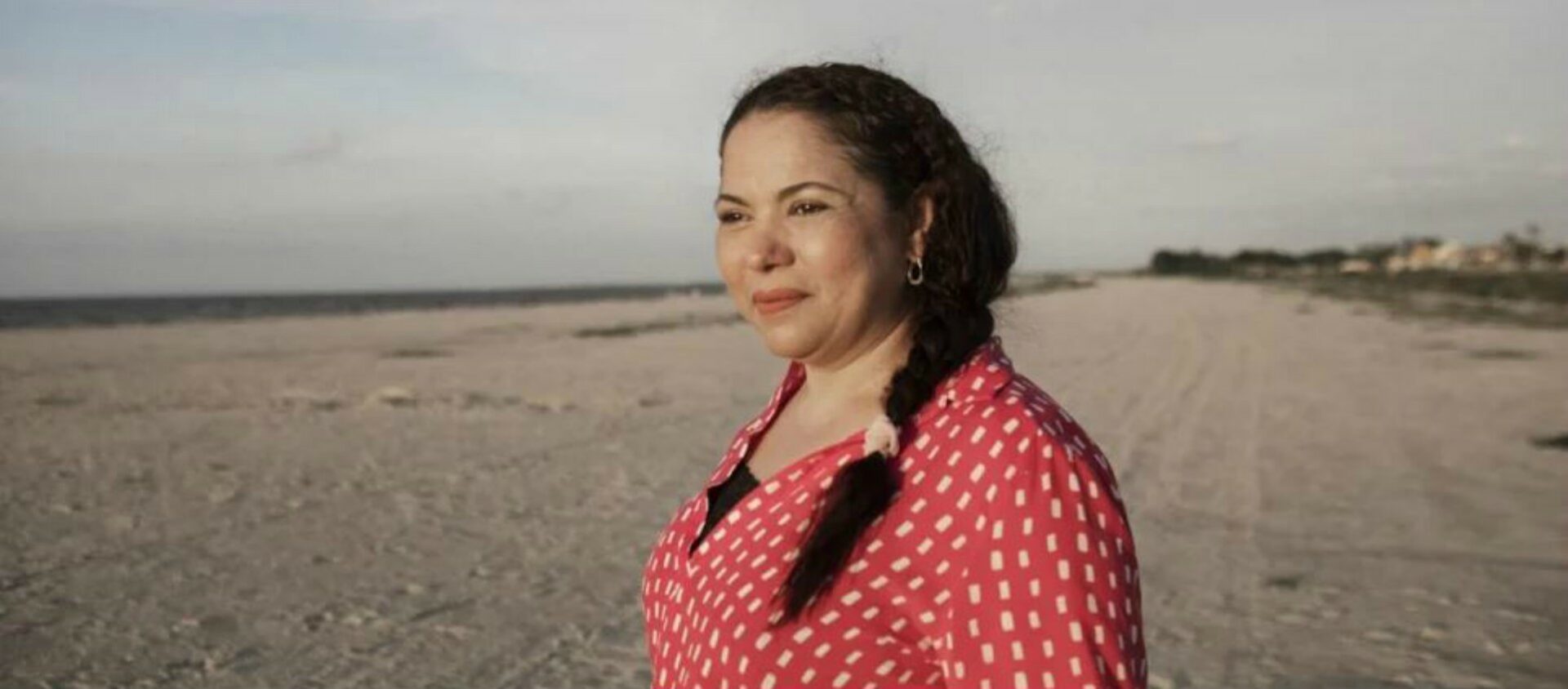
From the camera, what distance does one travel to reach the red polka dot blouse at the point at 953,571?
1340 millimetres

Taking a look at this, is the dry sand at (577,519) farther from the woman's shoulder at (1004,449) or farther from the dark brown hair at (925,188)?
the woman's shoulder at (1004,449)

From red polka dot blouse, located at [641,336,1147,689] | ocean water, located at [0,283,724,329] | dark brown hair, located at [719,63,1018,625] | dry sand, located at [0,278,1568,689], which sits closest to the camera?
red polka dot blouse, located at [641,336,1147,689]

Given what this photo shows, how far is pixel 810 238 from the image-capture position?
5.59 feet

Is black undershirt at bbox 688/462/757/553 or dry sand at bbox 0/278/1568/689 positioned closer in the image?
black undershirt at bbox 688/462/757/553

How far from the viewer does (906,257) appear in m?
1.74

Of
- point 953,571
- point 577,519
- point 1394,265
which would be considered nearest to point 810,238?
point 953,571

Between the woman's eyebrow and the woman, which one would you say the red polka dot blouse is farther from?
the woman's eyebrow

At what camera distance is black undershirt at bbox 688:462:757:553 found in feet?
6.08

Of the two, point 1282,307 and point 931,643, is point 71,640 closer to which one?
point 931,643

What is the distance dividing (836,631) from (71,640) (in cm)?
480

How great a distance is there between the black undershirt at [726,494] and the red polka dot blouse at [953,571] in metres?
0.09

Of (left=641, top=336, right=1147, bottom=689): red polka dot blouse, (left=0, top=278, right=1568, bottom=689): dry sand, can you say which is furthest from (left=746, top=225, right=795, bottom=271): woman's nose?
(left=0, top=278, right=1568, bottom=689): dry sand

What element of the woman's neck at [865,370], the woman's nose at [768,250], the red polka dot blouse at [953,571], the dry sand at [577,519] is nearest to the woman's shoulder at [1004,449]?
the red polka dot blouse at [953,571]

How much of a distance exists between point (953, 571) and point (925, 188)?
569 millimetres
